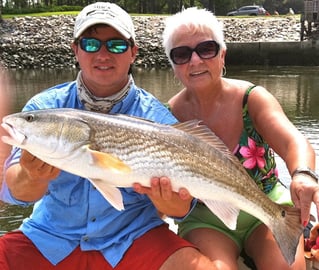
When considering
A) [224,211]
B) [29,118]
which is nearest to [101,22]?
[29,118]

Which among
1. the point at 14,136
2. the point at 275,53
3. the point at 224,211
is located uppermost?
the point at 14,136

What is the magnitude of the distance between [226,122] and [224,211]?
104cm

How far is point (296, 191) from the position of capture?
323 cm

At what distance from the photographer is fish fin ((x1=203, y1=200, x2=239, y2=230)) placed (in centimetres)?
329

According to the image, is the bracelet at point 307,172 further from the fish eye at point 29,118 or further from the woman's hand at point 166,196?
the fish eye at point 29,118

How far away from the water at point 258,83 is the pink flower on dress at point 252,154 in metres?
4.41

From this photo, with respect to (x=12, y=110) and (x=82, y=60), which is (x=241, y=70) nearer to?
(x=12, y=110)

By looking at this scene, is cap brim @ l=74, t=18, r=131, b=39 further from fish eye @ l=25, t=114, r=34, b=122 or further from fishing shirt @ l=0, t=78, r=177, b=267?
fish eye @ l=25, t=114, r=34, b=122

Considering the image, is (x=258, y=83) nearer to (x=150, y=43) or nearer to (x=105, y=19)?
(x=150, y=43)

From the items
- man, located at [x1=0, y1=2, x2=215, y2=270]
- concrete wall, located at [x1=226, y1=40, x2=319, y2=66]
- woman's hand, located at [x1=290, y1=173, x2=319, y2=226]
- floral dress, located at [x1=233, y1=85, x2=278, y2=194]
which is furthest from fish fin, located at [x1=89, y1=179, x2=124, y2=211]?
concrete wall, located at [x1=226, y1=40, x2=319, y2=66]

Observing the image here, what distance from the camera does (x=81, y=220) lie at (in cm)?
347

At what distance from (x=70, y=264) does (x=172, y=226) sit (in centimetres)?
157

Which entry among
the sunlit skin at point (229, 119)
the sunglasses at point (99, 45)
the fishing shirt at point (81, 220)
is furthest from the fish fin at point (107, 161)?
the sunlit skin at point (229, 119)

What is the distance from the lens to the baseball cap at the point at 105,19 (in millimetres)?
3570
